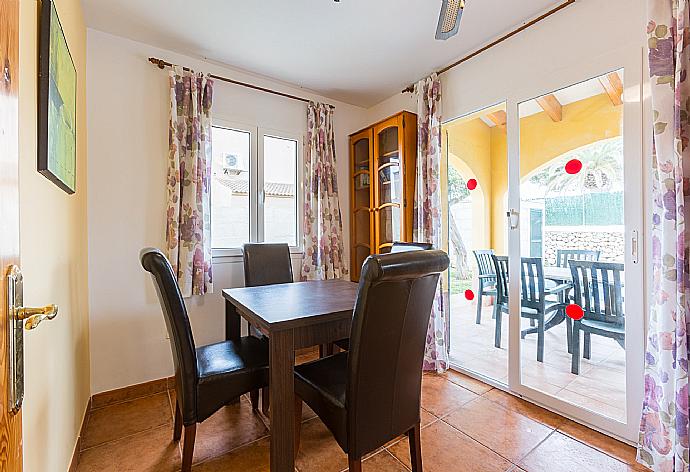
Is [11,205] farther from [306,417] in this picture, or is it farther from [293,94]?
[293,94]

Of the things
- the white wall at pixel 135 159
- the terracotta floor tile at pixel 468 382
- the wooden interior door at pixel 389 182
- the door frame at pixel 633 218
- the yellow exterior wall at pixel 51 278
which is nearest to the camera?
the yellow exterior wall at pixel 51 278

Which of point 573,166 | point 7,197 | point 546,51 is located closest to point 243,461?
point 7,197

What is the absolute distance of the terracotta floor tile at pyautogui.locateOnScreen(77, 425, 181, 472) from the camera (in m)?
1.62

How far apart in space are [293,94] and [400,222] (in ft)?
5.41

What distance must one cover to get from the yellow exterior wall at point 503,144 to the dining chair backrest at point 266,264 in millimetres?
1704

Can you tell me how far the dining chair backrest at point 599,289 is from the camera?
1.87 meters

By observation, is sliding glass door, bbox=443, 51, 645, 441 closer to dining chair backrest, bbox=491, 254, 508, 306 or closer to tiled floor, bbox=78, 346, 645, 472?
dining chair backrest, bbox=491, 254, 508, 306

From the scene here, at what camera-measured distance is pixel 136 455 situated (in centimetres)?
171

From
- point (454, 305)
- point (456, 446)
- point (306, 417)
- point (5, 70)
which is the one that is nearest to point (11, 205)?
point (5, 70)

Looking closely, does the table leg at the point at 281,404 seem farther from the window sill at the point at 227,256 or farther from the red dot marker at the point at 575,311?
the red dot marker at the point at 575,311

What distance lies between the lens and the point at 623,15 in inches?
70.0

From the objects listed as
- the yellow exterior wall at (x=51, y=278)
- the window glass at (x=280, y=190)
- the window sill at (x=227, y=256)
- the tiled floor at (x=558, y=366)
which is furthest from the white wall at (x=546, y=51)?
the yellow exterior wall at (x=51, y=278)

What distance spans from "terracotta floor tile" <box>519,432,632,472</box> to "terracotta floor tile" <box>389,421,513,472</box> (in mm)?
144

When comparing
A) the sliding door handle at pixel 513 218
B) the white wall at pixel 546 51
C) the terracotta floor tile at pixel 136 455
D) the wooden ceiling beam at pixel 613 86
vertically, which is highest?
the white wall at pixel 546 51
